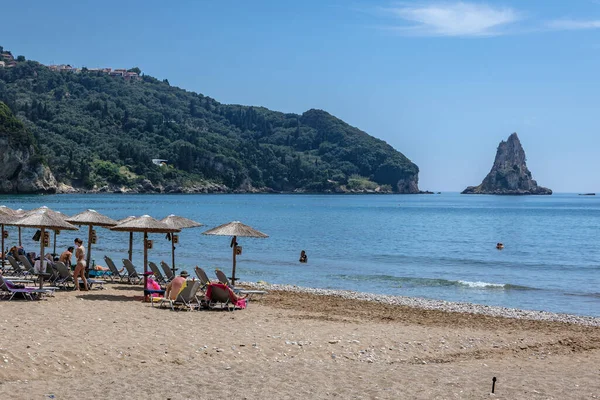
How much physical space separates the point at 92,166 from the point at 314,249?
12629cm

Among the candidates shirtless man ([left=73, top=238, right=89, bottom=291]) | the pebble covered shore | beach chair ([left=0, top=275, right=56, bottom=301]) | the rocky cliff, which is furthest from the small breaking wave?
the rocky cliff

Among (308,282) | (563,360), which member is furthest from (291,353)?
(308,282)

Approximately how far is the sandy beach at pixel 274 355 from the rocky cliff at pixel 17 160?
372 ft

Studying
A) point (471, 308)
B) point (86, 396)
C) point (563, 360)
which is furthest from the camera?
point (471, 308)

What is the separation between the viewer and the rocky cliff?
119000 millimetres

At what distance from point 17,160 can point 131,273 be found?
111357 millimetres

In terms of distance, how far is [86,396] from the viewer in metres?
7.86

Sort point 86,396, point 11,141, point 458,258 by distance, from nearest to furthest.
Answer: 1. point 86,396
2. point 458,258
3. point 11,141

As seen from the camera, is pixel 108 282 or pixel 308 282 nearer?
pixel 108 282

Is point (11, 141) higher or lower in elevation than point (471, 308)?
higher

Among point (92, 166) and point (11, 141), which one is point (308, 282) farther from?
point (92, 166)

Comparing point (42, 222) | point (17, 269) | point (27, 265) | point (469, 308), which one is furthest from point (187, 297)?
point (469, 308)

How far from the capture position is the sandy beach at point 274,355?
8.59m

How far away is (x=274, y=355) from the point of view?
1052 cm
